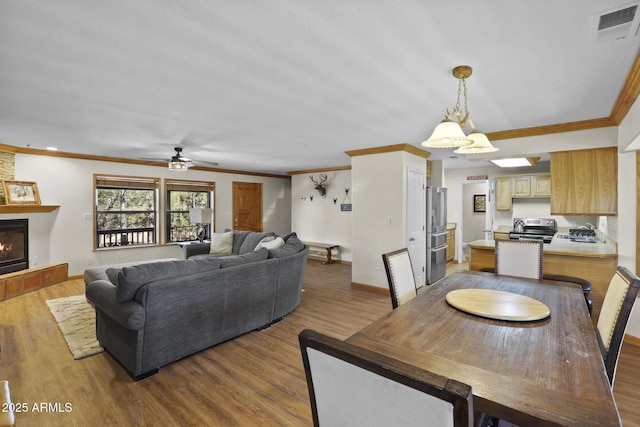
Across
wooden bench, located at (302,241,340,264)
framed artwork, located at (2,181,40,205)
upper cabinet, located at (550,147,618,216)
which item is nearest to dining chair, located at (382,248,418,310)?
upper cabinet, located at (550,147,618,216)

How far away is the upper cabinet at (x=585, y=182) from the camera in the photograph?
3510 mm

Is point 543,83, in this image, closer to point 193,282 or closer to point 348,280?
point 193,282

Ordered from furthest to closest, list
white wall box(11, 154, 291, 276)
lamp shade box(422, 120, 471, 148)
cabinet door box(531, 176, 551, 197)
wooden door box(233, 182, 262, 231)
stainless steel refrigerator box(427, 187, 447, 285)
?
wooden door box(233, 182, 262, 231), cabinet door box(531, 176, 551, 197), stainless steel refrigerator box(427, 187, 447, 285), white wall box(11, 154, 291, 276), lamp shade box(422, 120, 471, 148)

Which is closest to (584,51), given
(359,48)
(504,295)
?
(359,48)

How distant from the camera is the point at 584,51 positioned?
194cm

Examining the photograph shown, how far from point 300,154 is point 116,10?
4110 mm

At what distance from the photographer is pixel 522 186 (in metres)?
6.54

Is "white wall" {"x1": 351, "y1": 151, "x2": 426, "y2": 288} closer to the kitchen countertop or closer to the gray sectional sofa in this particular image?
the kitchen countertop

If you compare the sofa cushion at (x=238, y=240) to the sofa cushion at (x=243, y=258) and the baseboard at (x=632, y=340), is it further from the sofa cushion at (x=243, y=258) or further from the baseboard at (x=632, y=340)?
the baseboard at (x=632, y=340)

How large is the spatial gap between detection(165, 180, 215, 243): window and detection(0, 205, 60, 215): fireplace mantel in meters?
1.96

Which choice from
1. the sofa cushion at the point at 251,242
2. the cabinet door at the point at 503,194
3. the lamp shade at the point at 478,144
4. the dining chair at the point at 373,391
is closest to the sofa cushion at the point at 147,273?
the dining chair at the point at 373,391

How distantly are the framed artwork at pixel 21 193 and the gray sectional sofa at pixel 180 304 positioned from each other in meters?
3.27

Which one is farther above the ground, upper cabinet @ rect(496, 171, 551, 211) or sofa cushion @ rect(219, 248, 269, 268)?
upper cabinet @ rect(496, 171, 551, 211)

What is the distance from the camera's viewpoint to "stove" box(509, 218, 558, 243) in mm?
6238
